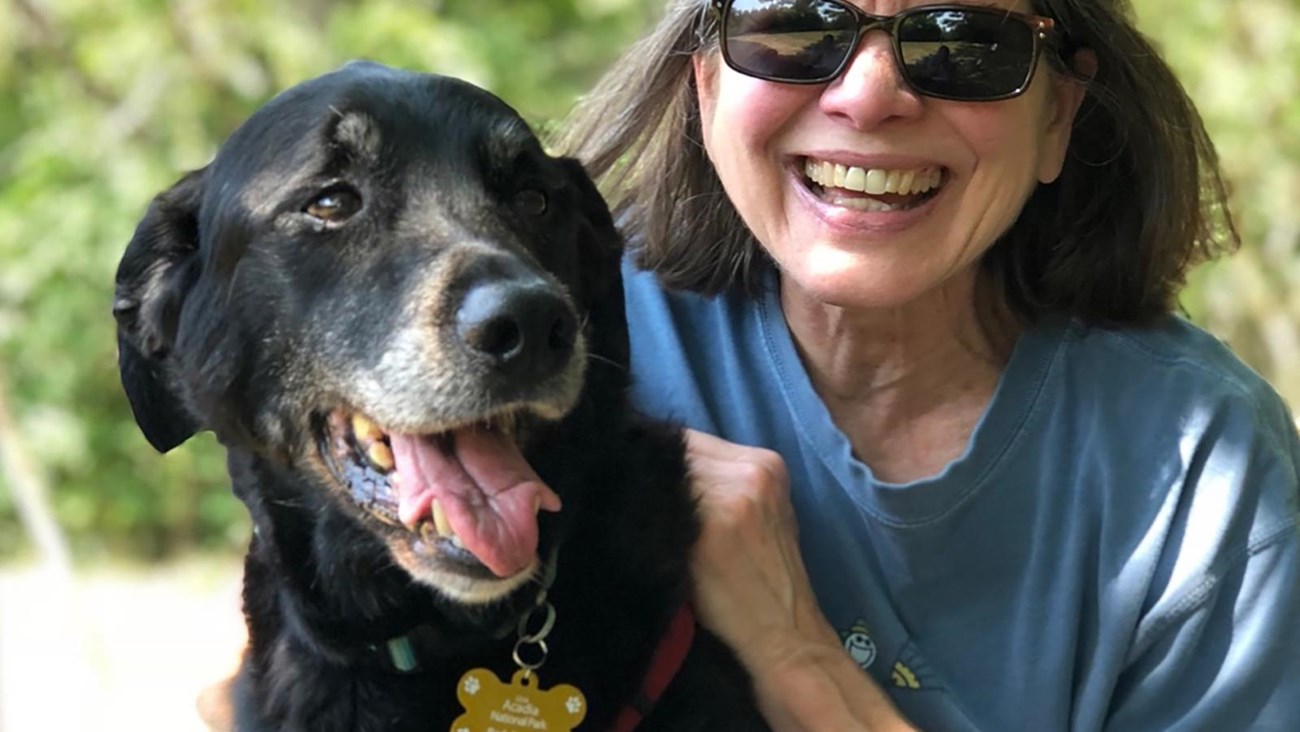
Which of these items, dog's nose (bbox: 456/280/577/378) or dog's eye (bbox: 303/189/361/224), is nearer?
dog's nose (bbox: 456/280/577/378)

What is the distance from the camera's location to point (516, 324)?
171cm

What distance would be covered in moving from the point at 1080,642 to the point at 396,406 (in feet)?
3.41

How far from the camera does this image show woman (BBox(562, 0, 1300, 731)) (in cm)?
196

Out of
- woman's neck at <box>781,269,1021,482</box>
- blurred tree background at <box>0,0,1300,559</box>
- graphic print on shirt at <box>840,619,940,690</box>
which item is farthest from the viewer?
blurred tree background at <box>0,0,1300,559</box>

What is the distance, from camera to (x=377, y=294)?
1806 mm

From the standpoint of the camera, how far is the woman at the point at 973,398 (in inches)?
77.3

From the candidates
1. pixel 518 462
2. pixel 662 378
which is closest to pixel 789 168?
pixel 662 378

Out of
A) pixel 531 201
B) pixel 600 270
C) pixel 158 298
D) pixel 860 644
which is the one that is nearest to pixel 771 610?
pixel 860 644

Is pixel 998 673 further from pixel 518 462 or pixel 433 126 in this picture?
pixel 433 126

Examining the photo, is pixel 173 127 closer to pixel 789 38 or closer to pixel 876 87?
pixel 789 38

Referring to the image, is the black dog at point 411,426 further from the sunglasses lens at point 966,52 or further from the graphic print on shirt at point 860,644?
the sunglasses lens at point 966,52

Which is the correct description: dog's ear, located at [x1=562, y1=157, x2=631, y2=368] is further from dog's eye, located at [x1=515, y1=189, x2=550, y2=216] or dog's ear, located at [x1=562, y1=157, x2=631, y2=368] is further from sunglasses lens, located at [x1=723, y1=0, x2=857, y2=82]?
sunglasses lens, located at [x1=723, y1=0, x2=857, y2=82]

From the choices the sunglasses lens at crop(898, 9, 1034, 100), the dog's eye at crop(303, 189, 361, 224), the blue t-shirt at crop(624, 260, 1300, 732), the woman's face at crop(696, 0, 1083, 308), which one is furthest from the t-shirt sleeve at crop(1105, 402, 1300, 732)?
the dog's eye at crop(303, 189, 361, 224)

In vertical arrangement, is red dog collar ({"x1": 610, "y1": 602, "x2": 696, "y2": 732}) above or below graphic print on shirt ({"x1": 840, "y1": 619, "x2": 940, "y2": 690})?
above
